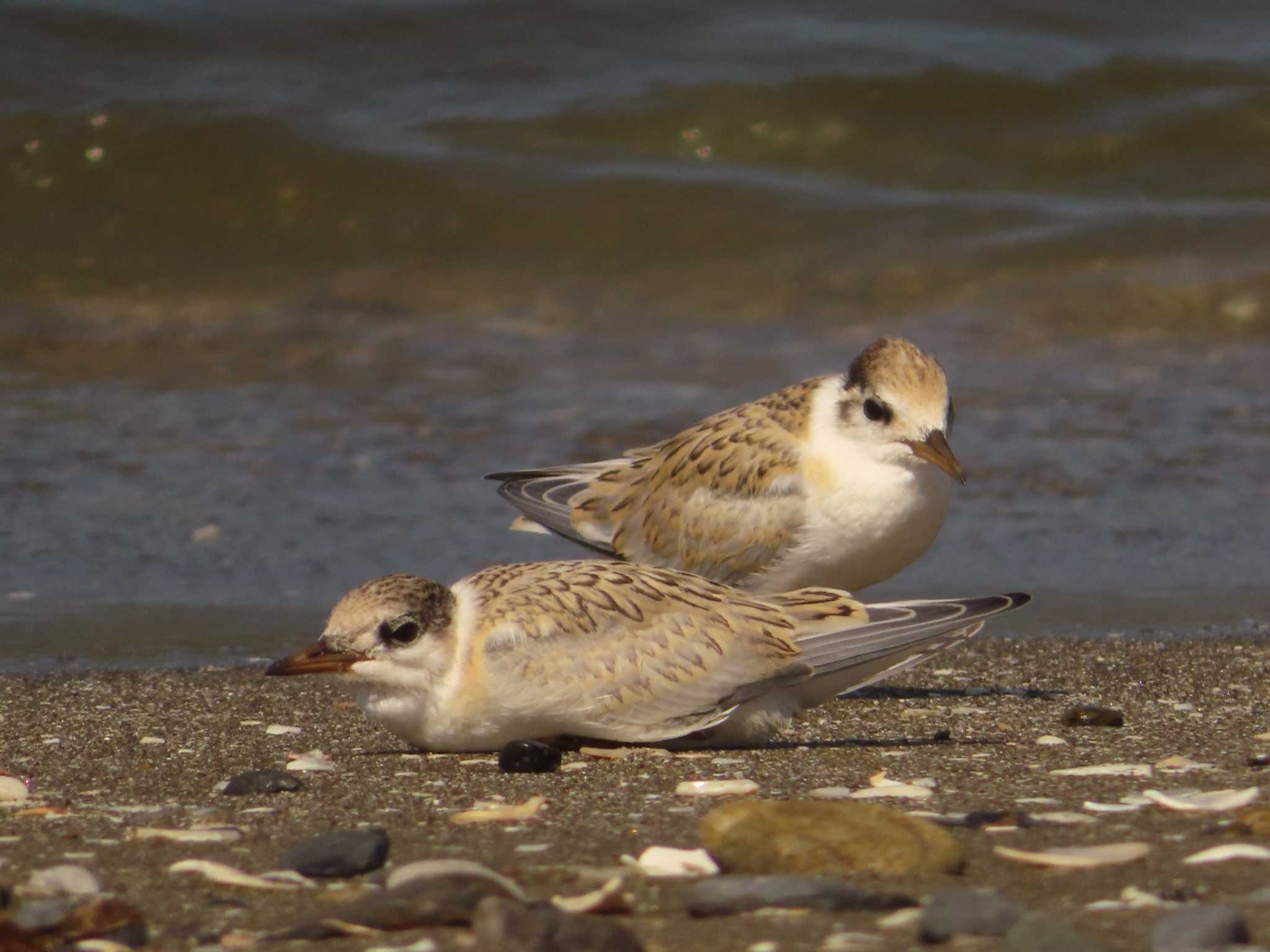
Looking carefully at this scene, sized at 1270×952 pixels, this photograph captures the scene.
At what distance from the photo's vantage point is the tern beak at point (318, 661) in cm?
378

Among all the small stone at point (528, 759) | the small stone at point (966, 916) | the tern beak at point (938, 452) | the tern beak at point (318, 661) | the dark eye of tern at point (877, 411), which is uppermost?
the dark eye of tern at point (877, 411)

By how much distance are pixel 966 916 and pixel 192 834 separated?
1.44 m

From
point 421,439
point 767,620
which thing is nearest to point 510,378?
point 421,439

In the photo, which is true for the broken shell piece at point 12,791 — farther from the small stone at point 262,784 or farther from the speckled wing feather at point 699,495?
the speckled wing feather at point 699,495

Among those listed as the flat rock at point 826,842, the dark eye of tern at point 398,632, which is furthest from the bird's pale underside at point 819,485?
the flat rock at point 826,842

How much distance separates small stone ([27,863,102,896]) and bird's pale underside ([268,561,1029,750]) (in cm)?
94

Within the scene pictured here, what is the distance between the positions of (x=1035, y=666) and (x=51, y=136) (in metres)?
8.75

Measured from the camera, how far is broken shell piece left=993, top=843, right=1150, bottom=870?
288 cm

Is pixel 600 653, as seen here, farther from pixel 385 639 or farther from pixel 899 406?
pixel 899 406

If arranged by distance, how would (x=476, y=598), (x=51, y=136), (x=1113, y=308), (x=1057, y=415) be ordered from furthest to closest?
(x=51, y=136)
(x=1113, y=308)
(x=1057, y=415)
(x=476, y=598)

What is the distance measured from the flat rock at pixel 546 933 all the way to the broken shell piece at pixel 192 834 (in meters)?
0.90

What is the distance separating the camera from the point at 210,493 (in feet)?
24.1

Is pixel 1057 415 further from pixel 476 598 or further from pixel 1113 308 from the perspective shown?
pixel 476 598

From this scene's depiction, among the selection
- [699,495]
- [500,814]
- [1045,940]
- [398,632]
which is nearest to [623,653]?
[398,632]
